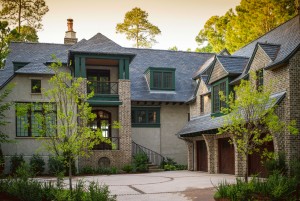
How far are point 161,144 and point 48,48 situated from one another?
11997 mm

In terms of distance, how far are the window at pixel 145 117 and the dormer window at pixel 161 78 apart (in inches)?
73.1

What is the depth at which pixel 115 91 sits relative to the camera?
2748 centimetres

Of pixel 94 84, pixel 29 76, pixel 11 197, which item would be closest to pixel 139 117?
pixel 94 84

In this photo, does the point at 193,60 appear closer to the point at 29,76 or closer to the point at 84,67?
the point at 84,67

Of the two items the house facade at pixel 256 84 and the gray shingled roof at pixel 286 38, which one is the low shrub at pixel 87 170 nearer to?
the house facade at pixel 256 84

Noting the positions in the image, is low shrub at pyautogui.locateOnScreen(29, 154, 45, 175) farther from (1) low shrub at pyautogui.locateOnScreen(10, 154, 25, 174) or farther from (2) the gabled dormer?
(2) the gabled dormer

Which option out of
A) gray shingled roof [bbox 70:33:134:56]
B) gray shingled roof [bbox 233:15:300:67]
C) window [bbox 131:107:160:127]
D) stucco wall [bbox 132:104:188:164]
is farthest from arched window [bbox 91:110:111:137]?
gray shingled roof [bbox 233:15:300:67]

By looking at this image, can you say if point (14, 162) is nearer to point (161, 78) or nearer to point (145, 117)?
point (145, 117)

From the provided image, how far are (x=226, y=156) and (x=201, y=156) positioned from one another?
4.21 metres

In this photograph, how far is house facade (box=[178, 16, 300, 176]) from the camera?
16.9 metres

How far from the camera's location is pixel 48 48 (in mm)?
30781

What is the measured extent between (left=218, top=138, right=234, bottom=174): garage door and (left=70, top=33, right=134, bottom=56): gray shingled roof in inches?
346

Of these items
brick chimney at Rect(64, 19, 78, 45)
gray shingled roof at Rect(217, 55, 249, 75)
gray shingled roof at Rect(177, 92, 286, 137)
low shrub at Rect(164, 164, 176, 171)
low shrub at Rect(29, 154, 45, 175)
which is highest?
brick chimney at Rect(64, 19, 78, 45)

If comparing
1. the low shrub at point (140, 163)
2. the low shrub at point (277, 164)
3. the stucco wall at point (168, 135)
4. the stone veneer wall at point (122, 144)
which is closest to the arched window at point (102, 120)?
the stucco wall at point (168, 135)
